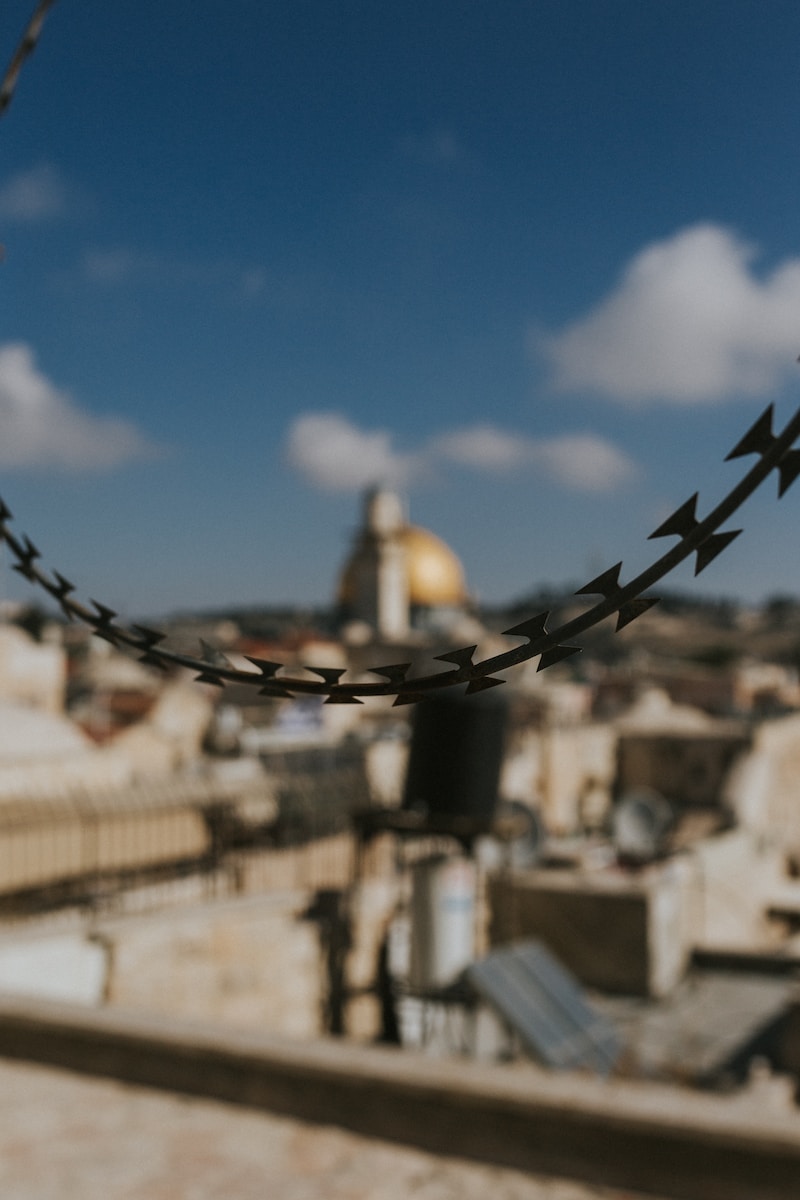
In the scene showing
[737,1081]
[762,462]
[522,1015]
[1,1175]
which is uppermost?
[762,462]

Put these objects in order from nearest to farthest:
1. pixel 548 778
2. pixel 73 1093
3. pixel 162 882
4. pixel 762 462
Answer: pixel 762 462 → pixel 73 1093 → pixel 162 882 → pixel 548 778

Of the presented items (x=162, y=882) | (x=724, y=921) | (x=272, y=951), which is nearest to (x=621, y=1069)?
(x=272, y=951)

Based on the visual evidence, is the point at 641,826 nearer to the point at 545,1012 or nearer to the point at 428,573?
the point at 545,1012

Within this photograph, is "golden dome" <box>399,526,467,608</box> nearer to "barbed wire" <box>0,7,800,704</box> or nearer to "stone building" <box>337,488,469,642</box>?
"stone building" <box>337,488,469,642</box>

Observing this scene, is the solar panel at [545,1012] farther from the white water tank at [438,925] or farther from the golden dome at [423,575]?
the golden dome at [423,575]

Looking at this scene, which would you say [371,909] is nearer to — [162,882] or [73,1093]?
[162,882]

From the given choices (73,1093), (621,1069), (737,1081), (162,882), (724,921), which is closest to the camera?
(73,1093)
